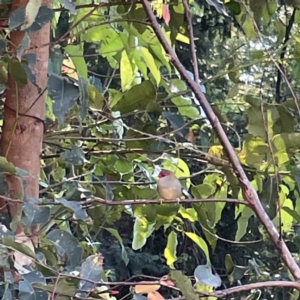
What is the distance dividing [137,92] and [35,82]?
0.10 metres

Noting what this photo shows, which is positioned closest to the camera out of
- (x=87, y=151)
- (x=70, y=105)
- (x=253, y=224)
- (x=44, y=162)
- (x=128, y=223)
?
(x=70, y=105)

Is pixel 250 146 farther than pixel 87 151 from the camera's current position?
No

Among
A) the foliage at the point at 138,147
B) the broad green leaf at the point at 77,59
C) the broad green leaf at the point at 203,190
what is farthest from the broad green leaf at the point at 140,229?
the broad green leaf at the point at 77,59

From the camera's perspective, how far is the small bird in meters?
0.76

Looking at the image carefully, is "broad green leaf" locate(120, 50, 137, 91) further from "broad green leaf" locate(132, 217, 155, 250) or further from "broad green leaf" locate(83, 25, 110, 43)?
"broad green leaf" locate(132, 217, 155, 250)

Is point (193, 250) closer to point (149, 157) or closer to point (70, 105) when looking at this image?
point (149, 157)

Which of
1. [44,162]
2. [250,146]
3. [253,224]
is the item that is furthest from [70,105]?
[253,224]

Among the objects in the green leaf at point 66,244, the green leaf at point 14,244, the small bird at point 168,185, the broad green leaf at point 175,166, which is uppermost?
the broad green leaf at point 175,166

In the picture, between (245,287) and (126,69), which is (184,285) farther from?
(126,69)

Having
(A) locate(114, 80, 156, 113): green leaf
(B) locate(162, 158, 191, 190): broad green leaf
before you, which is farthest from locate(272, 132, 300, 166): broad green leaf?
(B) locate(162, 158, 191, 190): broad green leaf

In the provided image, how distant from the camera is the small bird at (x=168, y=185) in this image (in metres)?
0.76

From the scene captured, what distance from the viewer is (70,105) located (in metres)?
0.49

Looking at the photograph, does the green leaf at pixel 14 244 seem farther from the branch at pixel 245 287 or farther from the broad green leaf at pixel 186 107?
the broad green leaf at pixel 186 107

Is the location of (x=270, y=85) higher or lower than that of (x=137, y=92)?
higher
